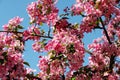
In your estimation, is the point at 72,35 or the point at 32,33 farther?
the point at 32,33

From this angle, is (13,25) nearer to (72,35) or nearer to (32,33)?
(32,33)

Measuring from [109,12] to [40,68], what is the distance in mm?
2837

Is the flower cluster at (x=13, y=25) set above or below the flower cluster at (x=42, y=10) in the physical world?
below

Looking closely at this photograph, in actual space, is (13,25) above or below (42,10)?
below

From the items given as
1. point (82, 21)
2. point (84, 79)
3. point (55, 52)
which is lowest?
point (84, 79)

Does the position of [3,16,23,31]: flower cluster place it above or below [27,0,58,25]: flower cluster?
below

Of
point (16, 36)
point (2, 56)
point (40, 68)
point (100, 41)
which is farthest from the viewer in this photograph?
point (100, 41)

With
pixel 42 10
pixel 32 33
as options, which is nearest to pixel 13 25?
pixel 32 33

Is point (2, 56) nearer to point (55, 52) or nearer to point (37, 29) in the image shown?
point (55, 52)

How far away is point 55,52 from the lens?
977cm

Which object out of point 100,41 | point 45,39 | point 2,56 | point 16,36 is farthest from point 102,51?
point 2,56

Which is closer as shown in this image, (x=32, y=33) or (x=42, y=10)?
(x=42, y=10)

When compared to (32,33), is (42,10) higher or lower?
higher

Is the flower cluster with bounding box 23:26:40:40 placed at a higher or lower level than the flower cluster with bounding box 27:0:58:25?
lower
